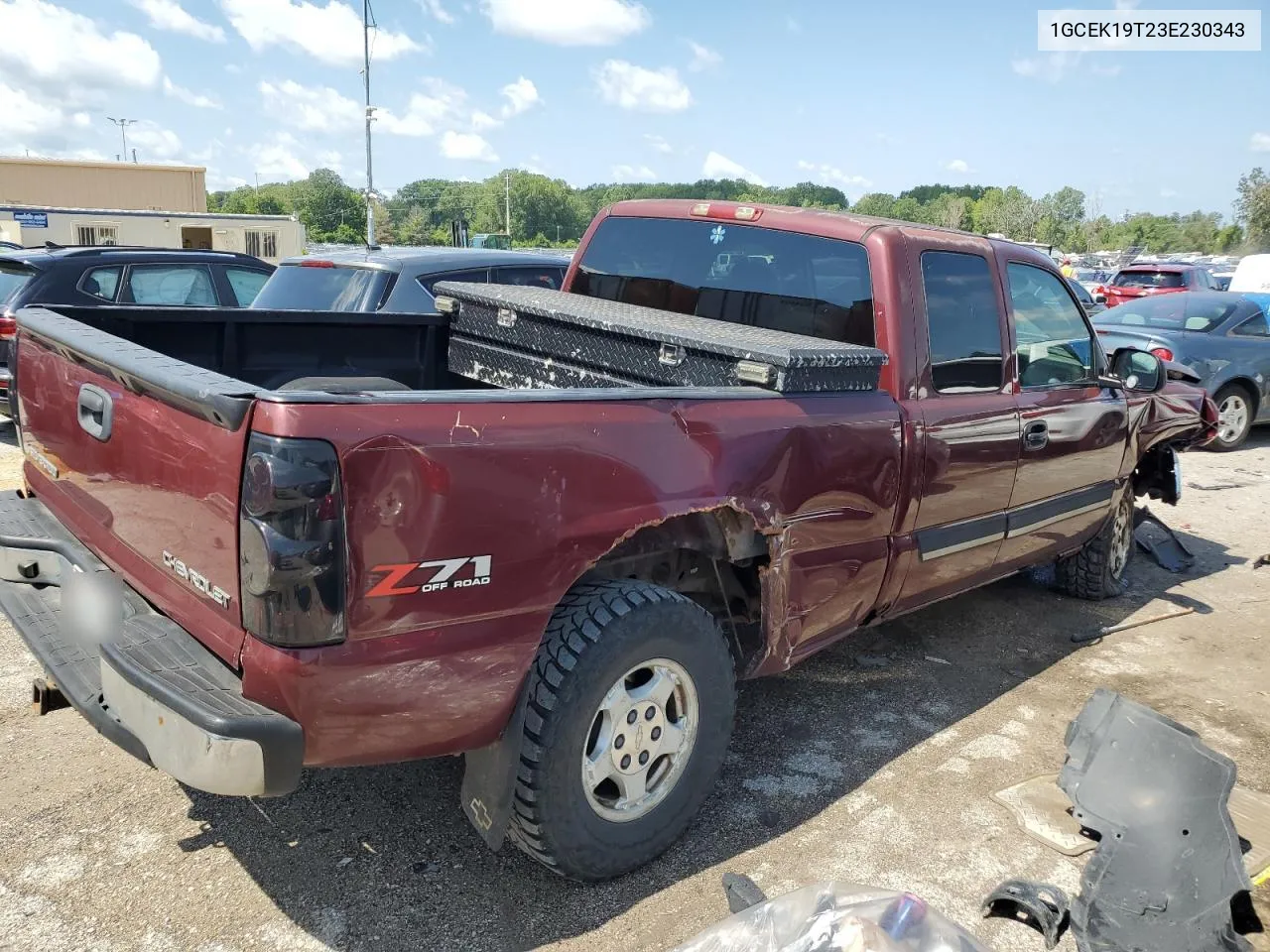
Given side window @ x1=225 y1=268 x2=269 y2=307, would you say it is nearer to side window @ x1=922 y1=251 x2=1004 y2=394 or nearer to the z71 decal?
side window @ x1=922 y1=251 x2=1004 y2=394

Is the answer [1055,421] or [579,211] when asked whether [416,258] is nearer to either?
[1055,421]

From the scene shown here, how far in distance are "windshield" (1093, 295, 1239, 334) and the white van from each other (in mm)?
8447

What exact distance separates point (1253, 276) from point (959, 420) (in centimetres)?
1835

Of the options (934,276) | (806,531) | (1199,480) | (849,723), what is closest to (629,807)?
(806,531)

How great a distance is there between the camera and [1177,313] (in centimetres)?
1145

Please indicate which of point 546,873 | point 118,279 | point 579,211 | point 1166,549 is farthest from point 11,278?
point 579,211

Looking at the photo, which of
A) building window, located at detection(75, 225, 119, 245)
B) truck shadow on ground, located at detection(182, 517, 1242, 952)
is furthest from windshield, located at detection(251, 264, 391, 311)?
building window, located at detection(75, 225, 119, 245)

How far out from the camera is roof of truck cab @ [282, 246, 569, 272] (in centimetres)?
669

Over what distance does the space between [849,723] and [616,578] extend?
5.19 feet

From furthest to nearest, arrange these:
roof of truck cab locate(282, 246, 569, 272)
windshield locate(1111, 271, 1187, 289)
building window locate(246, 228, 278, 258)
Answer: building window locate(246, 228, 278, 258), windshield locate(1111, 271, 1187, 289), roof of truck cab locate(282, 246, 569, 272)

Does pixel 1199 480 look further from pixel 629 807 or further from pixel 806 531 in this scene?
pixel 629 807

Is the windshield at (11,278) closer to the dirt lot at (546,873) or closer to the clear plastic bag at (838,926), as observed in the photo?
→ the dirt lot at (546,873)

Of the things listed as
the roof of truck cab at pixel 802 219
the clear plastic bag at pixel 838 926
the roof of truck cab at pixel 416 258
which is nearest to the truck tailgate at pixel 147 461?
the clear plastic bag at pixel 838 926

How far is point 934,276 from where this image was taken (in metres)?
3.96
